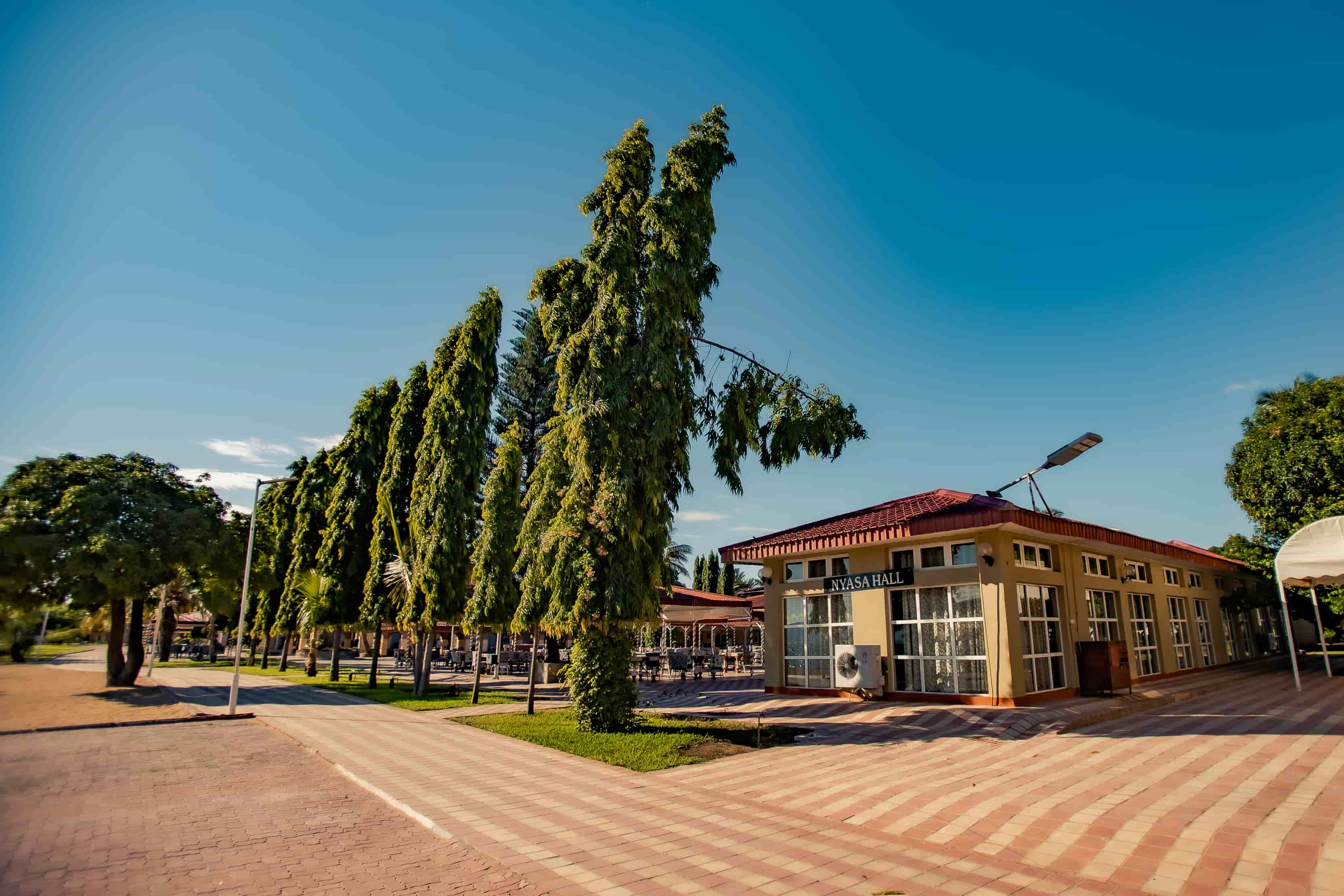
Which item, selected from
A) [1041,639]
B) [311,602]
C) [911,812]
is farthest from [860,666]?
[311,602]

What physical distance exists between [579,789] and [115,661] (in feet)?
63.7

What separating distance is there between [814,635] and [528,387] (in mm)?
21360

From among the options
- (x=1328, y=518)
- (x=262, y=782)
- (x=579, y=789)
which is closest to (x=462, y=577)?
(x=262, y=782)

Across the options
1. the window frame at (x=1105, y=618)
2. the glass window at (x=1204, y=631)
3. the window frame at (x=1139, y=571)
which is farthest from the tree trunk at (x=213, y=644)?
the glass window at (x=1204, y=631)

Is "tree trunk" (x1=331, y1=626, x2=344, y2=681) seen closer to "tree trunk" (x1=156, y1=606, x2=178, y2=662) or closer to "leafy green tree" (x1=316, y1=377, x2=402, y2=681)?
"leafy green tree" (x1=316, y1=377, x2=402, y2=681)

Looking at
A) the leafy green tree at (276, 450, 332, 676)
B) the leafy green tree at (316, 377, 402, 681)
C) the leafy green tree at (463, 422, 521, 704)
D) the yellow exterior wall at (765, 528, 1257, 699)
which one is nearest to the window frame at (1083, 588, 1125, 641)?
the yellow exterior wall at (765, 528, 1257, 699)

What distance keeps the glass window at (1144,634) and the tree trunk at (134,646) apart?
3056cm

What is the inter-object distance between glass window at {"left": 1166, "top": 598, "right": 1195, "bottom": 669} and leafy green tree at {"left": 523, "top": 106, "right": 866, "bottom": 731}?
52.3 ft

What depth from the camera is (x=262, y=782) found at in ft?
29.8

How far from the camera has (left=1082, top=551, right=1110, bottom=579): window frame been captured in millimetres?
17773

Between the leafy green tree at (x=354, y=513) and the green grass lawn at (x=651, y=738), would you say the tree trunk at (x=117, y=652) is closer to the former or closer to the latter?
the leafy green tree at (x=354, y=513)

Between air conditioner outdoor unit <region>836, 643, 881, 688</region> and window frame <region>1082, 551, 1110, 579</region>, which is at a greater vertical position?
window frame <region>1082, 551, 1110, 579</region>

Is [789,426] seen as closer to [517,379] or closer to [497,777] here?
[497,777]

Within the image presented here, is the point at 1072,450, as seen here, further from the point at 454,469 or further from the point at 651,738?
the point at 454,469
